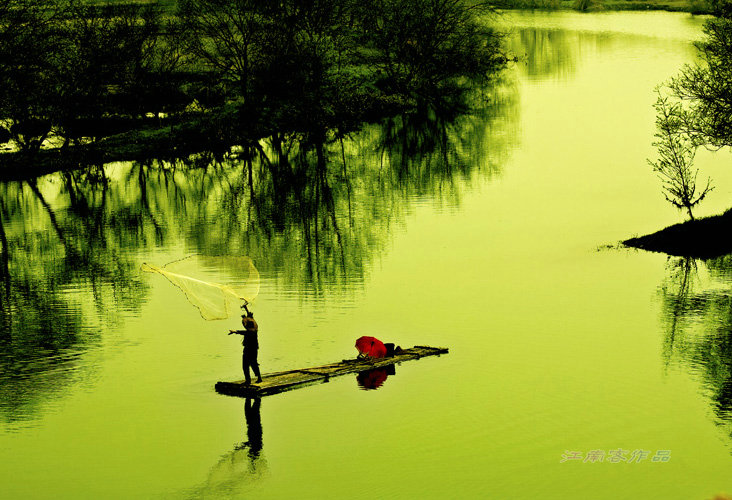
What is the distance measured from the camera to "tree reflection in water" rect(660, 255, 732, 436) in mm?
35812

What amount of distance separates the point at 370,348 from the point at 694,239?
25335 millimetres

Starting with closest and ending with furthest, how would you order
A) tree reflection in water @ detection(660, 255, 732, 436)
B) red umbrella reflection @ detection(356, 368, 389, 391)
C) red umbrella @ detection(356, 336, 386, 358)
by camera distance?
red umbrella reflection @ detection(356, 368, 389, 391)
red umbrella @ detection(356, 336, 386, 358)
tree reflection in water @ detection(660, 255, 732, 436)

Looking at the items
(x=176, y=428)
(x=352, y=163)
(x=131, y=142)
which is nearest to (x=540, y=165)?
(x=352, y=163)

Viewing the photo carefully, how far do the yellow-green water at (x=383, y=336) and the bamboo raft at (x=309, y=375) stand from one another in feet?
1.49

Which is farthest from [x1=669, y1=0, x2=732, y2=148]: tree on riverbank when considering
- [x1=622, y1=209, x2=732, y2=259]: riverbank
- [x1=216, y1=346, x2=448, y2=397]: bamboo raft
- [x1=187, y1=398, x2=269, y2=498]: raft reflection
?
[x1=187, y1=398, x2=269, y2=498]: raft reflection

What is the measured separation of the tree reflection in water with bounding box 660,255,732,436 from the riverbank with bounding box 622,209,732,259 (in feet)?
2.67

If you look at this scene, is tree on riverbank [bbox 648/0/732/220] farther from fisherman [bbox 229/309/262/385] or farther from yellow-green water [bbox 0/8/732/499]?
fisherman [bbox 229/309/262/385]

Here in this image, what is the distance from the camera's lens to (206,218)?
2516 inches

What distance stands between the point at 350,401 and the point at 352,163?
48.9m

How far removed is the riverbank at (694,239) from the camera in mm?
52938

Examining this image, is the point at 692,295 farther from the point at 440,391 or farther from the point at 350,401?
the point at 350,401

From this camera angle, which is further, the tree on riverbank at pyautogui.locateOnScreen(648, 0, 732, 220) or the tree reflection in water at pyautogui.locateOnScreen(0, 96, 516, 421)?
the tree on riverbank at pyautogui.locateOnScreen(648, 0, 732, 220)

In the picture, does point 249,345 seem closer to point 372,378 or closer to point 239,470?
point 239,470

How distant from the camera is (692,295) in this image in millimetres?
46031
